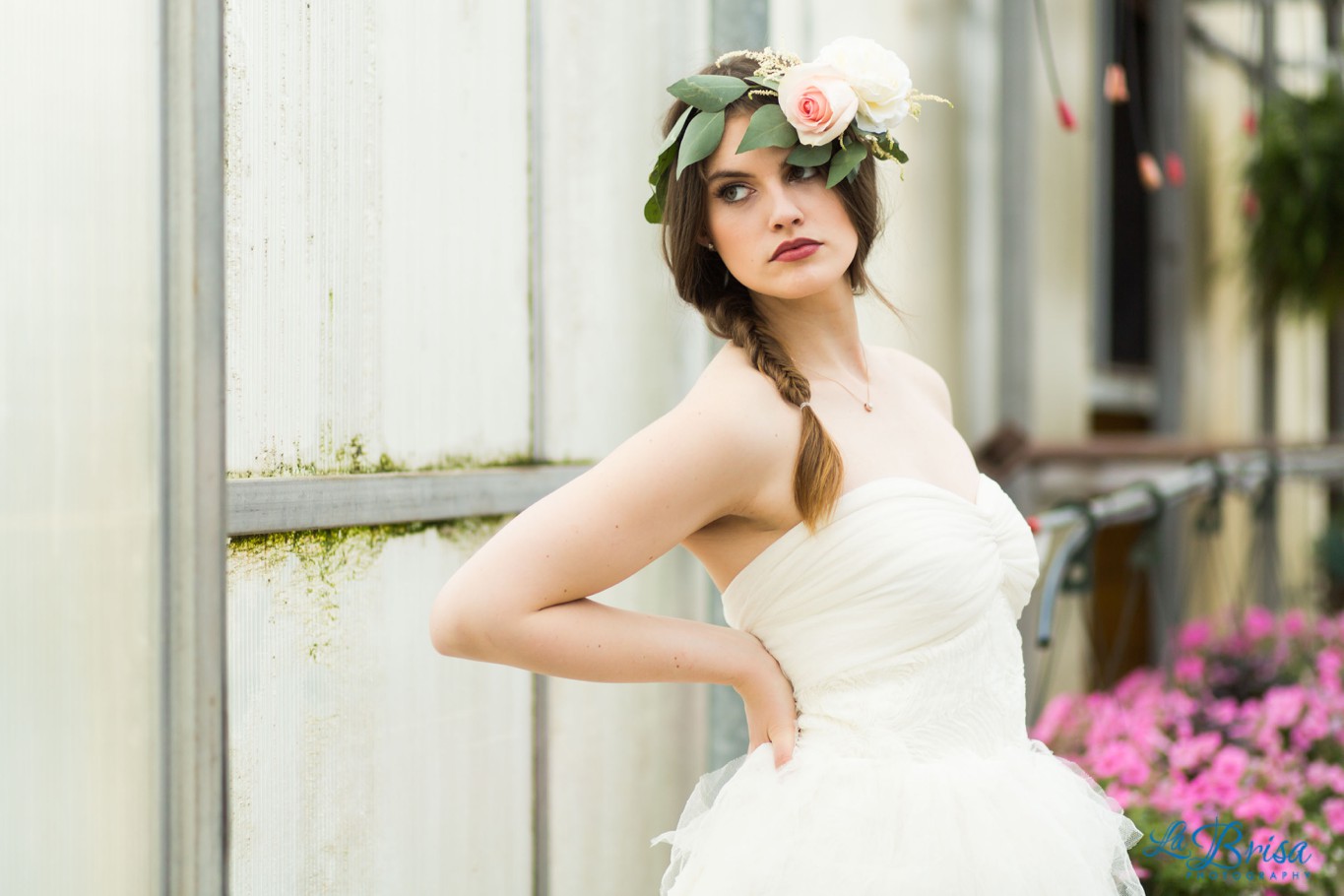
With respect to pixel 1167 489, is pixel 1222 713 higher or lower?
lower

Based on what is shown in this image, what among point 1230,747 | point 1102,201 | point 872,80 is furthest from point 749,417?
point 1102,201

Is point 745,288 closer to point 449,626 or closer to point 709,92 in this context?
point 709,92

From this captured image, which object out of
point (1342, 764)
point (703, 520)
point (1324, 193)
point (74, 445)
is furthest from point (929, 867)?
point (1324, 193)

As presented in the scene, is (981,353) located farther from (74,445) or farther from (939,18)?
(74,445)

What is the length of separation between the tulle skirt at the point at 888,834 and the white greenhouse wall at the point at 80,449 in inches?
28.4

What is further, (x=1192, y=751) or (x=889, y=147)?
(x=1192, y=751)

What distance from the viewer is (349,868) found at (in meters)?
1.97

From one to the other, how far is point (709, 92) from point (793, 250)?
212 millimetres

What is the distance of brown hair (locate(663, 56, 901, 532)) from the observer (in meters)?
1.50

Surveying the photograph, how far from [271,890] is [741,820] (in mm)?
711

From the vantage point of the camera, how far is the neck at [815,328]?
1.69 m

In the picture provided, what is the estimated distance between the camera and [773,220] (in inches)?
62.1

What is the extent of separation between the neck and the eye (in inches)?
5.6

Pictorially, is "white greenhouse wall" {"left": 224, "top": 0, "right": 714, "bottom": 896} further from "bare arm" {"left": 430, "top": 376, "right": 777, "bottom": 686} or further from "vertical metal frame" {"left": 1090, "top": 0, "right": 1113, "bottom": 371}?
"vertical metal frame" {"left": 1090, "top": 0, "right": 1113, "bottom": 371}
